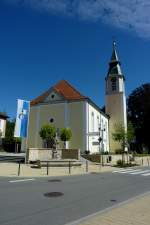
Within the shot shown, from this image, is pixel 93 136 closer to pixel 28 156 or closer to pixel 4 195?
pixel 28 156

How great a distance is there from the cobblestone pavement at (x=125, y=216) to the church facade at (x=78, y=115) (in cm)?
3081

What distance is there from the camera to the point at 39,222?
6254 millimetres

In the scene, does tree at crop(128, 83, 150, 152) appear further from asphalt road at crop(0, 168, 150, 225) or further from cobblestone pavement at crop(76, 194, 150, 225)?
cobblestone pavement at crop(76, 194, 150, 225)

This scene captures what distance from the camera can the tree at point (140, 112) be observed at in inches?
2183

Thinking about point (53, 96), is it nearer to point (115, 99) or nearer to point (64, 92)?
point (64, 92)

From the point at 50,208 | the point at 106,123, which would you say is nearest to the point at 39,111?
the point at 106,123

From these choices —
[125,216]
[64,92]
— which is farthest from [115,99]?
[125,216]

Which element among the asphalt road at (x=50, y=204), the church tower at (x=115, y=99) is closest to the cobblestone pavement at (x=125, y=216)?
the asphalt road at (x=50, y=204)

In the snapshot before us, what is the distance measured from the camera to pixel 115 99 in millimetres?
50938

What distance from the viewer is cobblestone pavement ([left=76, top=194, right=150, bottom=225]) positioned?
5.83 metres

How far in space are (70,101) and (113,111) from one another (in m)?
13.1

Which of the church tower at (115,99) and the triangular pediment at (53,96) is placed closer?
the triangular pediment at (53,96)

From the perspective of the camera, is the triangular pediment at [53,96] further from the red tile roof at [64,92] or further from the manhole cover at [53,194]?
the manhole cover at [53,194]

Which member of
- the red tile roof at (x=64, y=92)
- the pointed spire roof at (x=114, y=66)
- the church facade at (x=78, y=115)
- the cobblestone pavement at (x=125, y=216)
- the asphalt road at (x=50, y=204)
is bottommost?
the asphalt road at (x=50, y=204)
